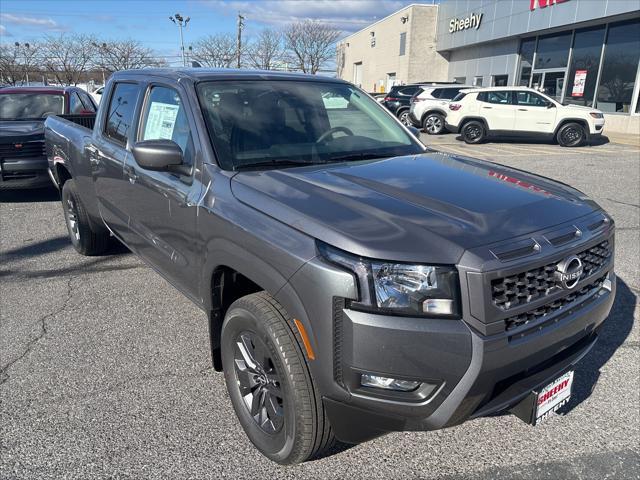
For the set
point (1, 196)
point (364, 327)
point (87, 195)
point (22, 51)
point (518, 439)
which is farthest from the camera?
point (22, 51)

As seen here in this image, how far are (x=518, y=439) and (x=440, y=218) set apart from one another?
138cm

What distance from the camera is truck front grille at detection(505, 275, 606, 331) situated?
78.3 inches

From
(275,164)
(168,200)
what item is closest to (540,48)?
(275,164)

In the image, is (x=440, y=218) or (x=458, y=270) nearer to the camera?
(x=458, y=270)

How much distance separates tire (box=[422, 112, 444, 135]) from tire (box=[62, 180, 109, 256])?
15.5 meters

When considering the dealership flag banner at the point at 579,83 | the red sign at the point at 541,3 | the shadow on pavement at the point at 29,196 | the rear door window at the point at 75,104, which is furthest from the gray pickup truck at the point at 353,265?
the red sign at the point at 541,3

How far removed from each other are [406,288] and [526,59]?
27.5 m

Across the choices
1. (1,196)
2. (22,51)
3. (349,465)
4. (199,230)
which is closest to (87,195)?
(199,230)

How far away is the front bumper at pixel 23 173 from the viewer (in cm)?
727

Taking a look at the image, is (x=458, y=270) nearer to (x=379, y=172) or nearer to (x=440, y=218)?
(x=440, y=218)

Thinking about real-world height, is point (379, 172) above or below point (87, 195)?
above

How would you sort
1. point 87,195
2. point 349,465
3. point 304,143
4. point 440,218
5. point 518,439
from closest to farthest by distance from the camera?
1. point 440,218
2. point 349,465
3. point 518,439
4. point 304,143
5. point 87,195

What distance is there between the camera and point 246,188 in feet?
8.19

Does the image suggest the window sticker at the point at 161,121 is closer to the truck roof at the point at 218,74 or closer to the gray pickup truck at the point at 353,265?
the gray pickup truck at the point at 353,265
